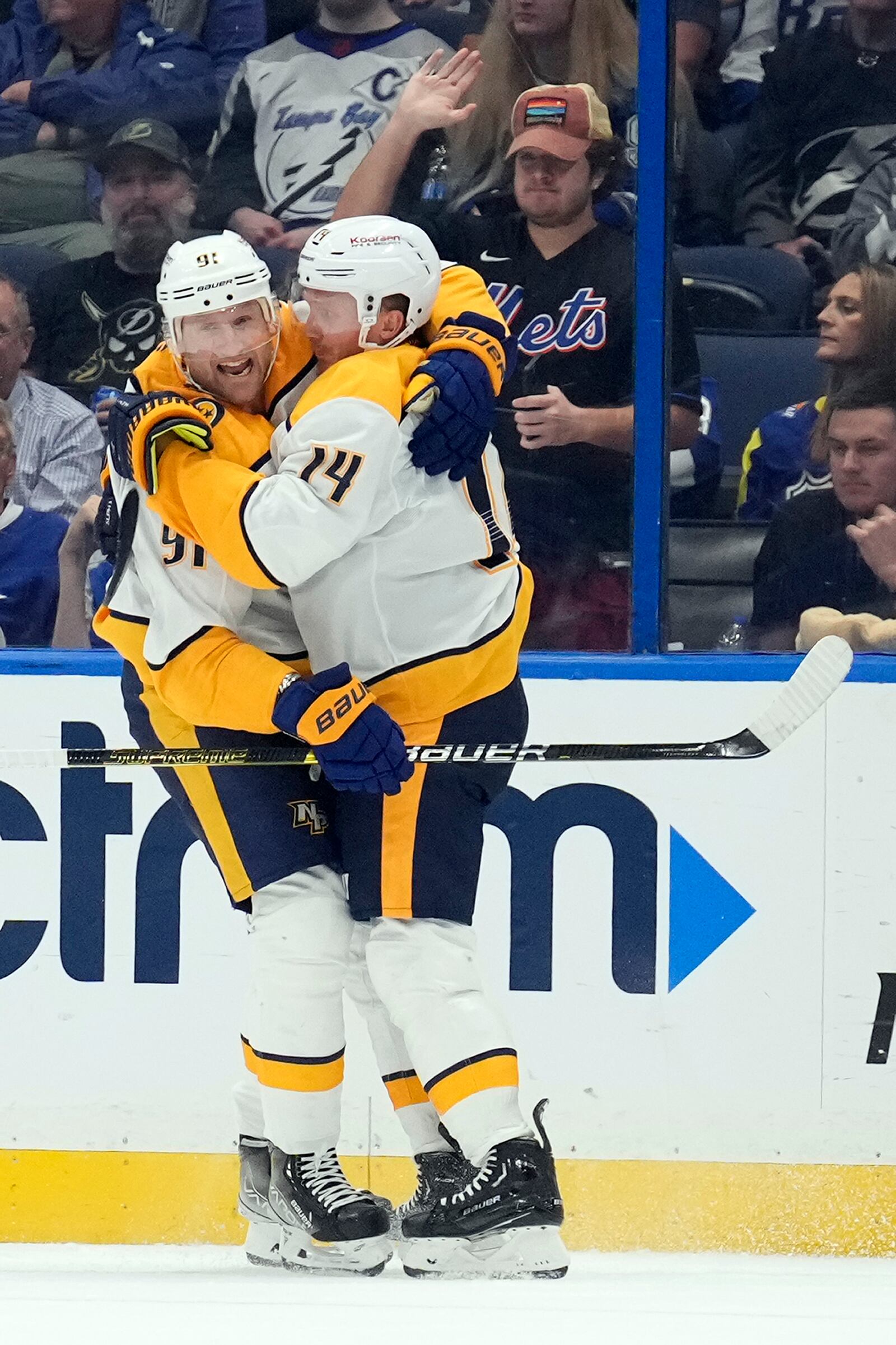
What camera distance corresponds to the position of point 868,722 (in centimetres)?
298

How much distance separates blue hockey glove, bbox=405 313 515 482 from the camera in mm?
2396

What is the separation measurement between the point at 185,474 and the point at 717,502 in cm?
106

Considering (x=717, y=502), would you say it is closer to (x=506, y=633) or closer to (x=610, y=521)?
(x=610, y=521)

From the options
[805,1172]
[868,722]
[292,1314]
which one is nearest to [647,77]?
[868,722]

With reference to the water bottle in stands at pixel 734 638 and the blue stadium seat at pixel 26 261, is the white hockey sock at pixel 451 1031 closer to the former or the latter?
the water bottle in stands at pixel 734 638

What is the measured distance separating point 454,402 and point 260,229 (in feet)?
3.09

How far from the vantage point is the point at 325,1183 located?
2521mm

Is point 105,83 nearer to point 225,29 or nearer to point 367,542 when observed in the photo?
point 225,29

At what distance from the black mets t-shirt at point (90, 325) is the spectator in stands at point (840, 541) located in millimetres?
1135

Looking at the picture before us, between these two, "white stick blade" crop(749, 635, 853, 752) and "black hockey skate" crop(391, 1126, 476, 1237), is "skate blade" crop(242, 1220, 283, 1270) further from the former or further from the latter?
"white stick blade" crop(749, 635, 853, 752)

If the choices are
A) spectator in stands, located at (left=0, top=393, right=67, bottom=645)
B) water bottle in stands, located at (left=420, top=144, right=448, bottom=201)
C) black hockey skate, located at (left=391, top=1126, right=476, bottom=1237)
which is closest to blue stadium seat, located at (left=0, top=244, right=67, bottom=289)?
spectator in stands, located at (left=0, top=393, right=67, bottom=645)

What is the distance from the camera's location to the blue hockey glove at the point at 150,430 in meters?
2.36

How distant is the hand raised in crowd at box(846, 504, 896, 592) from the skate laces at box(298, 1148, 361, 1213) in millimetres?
1331

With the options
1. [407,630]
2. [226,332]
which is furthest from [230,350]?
[407,630]
